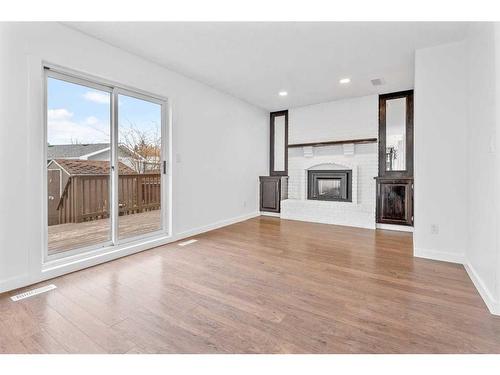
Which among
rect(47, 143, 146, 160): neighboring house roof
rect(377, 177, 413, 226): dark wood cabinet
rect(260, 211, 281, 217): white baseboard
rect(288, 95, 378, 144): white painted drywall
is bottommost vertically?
rect(260, 211, 281, 217): white baseboard

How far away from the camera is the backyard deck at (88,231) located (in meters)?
2.82

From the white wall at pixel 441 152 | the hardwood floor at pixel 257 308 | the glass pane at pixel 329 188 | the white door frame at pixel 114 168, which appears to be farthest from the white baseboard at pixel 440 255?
the white door frame at pixel 114 168

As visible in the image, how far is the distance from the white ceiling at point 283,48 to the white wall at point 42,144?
8.3 inches

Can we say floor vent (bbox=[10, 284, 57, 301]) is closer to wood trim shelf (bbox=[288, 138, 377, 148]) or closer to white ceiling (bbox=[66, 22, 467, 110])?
white ceiling (bbox=[66, 22, 467, 110])

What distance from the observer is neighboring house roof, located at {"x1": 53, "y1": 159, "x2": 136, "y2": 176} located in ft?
9.06

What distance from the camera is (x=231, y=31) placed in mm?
2559

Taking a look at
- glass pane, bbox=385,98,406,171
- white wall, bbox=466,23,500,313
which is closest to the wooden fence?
white wall, bbox=466,23,500,313

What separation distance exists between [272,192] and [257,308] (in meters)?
4.00

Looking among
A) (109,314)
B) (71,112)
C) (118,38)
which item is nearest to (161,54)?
(118,38)

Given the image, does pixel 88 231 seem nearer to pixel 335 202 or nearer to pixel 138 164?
pixel 138 164

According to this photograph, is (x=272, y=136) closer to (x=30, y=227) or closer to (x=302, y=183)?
(x=302, y=183)

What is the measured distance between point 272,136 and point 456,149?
385 cm
